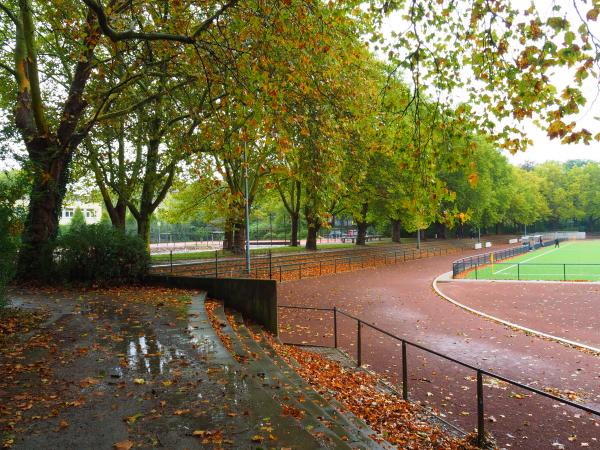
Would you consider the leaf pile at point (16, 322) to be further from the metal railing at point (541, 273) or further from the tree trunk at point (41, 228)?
the metal railing at point (541, 273)

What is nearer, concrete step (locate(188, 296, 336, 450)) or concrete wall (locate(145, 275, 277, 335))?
concrete step (locate(188, 296, 336, 450))

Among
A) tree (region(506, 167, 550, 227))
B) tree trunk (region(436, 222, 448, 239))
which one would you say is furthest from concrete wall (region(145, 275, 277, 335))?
tree (region(506, 167, 550, 227))

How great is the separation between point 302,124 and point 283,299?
33.4ft

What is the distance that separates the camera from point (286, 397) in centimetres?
516

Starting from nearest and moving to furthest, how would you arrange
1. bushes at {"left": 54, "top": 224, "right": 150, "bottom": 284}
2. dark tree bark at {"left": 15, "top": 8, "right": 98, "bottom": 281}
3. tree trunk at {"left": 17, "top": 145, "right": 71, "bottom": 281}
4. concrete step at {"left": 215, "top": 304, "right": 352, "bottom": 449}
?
concrete step at {"left": 215, "top": 304, "right": 352, "bottom": 449} → dark tree bark at {"left": 15, "top": 8, "right": 98, "bottom": 281} → bushes at {"left": 54, "top": 224, "right": 150, "bottom": 284} → tree trunk at {"left": 17, "top": 145, "right": 71, "bottom": 281}

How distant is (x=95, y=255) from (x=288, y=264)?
13892mm

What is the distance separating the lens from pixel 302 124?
Answer: 29.5 feet

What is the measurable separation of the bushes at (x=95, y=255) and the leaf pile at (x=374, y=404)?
6.71m

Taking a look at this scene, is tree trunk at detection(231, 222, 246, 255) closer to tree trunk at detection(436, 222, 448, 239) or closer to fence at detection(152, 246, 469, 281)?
fence at detection(152, 246, 469, 281)

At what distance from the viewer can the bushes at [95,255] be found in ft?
43.8

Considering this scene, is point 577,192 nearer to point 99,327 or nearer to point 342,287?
point 342,287

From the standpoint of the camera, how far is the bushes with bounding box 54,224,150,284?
43.8 feet

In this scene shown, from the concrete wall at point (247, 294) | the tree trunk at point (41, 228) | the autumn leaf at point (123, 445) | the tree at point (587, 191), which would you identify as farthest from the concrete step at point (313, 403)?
the tree at point (587, 191)

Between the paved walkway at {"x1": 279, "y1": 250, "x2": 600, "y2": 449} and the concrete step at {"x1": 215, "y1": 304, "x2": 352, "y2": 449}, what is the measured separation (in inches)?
109
